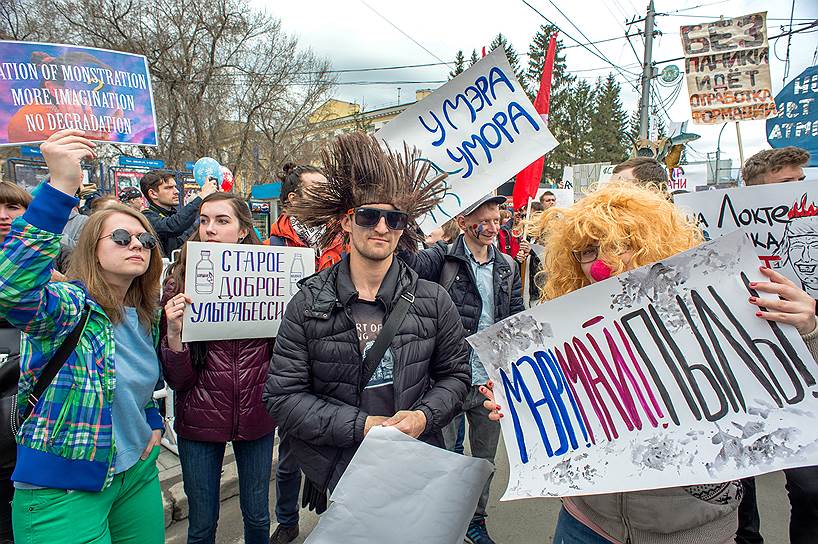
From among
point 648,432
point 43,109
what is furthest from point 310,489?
point 43,109

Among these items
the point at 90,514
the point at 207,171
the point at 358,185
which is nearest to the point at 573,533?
the point at 358,185

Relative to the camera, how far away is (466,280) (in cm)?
302

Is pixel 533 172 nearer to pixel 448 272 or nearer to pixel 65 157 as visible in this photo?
A: pixel 448 272

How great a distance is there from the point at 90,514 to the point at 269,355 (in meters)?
1.00

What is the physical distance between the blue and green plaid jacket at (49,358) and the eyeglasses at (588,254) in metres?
1.68

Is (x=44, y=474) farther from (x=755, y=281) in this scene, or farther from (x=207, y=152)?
(x=207, y=152)

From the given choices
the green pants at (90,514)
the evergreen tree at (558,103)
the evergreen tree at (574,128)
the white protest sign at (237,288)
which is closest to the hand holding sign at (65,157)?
the white protest sign at (237,288)

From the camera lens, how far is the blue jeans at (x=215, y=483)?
231 centimetres

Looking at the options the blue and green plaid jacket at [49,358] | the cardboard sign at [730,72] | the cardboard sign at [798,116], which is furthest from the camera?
the cardboard sign at [730,72]

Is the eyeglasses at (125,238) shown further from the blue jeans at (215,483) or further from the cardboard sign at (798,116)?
the cardboard sign at (798,116)

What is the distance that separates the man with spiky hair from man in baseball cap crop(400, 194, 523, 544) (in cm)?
88

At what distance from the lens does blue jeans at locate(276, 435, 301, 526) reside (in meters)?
2.90

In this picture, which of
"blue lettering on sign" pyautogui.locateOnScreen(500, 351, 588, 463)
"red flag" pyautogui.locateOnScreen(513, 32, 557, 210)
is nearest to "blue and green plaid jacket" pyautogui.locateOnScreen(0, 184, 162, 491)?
"blue lettering on sign" pyautogui.locateOnScreen(500, 351, 588, 463)

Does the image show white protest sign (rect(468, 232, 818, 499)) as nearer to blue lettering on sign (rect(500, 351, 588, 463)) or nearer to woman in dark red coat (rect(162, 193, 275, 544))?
blue lettering on sign (rect(500, 351, 588, 463))
